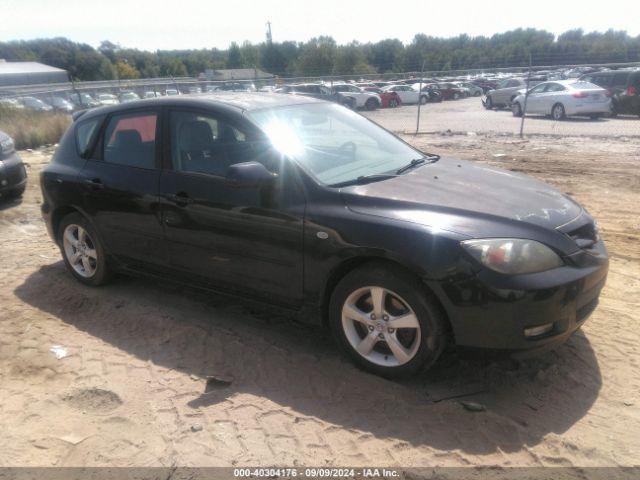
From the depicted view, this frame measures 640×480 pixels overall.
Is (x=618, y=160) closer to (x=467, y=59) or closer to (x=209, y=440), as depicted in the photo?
(x=209, y=440)

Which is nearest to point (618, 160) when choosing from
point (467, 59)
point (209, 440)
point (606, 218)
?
point (606, 218)

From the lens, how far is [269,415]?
3043 mm

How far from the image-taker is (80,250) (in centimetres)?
499

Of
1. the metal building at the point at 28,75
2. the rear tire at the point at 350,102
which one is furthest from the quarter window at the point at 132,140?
the metal building at the point at 28,75

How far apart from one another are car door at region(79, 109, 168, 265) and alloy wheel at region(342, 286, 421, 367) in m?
1.72

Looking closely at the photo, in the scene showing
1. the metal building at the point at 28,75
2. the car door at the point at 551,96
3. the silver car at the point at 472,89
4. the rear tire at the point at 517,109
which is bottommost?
the metal building at the point at 28,75

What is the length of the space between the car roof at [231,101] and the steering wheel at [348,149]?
0.58m

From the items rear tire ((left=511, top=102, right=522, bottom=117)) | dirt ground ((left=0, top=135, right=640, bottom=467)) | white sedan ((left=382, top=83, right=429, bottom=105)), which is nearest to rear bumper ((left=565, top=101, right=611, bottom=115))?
rear tire ((left=511, top=102, right=522, bottom=117))

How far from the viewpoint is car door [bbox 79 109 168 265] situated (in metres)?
4.19

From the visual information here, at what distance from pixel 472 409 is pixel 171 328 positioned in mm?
2350

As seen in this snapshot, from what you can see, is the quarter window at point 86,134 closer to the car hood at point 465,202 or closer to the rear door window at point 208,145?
the rear door window at point 208,145

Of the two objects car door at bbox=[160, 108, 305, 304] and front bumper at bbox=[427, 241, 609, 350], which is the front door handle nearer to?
car door at bbox=[160, 108, 305, 304]

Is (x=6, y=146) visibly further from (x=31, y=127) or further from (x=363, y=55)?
(x=363, y=55)

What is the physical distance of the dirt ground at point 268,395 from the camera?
2.74 m
